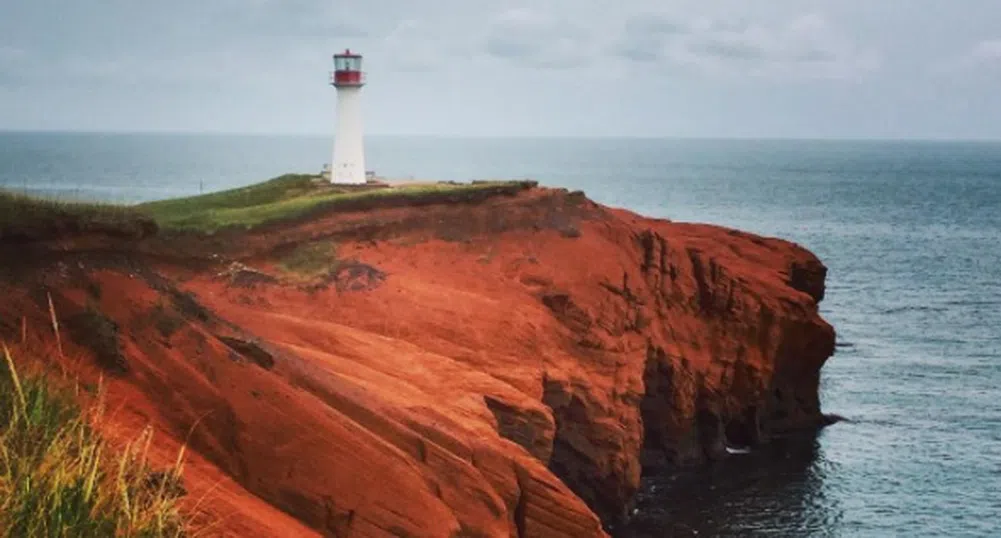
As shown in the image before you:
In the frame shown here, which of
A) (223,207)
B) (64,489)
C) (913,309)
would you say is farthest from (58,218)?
(913,309)

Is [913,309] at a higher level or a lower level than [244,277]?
lower

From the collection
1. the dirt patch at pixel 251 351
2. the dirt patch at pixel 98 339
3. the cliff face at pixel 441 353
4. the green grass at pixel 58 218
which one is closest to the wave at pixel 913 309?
the cliff face at pixel 441 353

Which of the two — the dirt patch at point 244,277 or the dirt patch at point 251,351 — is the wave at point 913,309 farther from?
the dirt patch at point 251,351

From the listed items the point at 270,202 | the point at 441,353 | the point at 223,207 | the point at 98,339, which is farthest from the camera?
the point at 270,202

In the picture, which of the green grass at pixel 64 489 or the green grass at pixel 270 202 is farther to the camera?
the green grass at pixel 270 202

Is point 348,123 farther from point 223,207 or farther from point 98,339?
point 98,339

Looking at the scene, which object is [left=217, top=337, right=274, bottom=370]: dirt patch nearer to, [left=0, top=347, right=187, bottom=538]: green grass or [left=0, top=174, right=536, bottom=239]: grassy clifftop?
[left=0, top=174, right=536, bottom=239]: grassy clifftop
